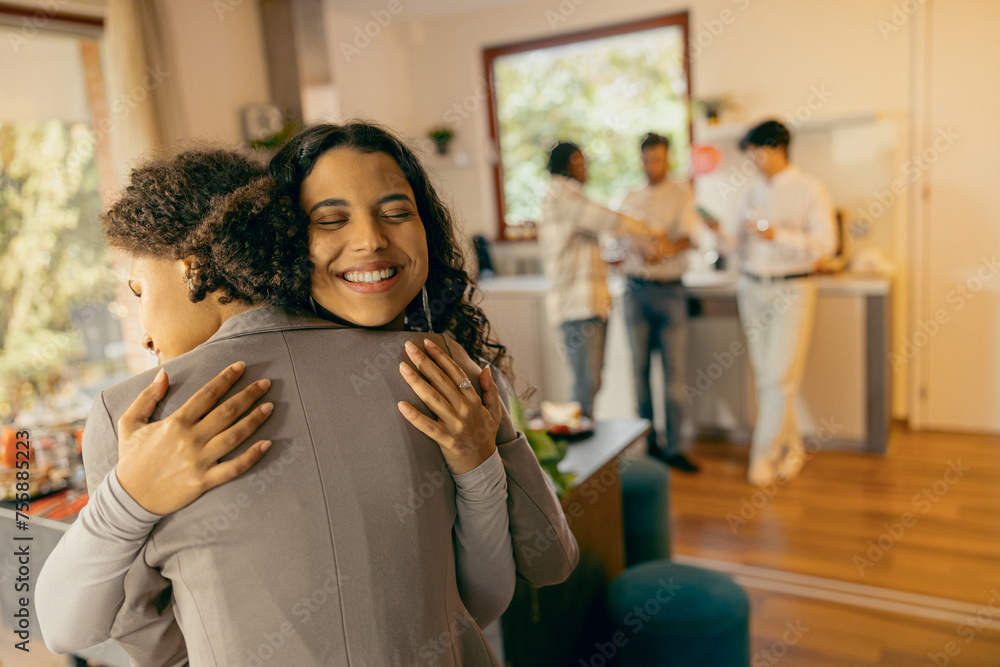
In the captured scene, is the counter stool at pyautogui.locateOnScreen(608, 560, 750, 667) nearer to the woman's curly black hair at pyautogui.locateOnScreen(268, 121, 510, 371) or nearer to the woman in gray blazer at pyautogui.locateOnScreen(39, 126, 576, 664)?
the woman's curly black hair at pyautogui.locateOnScreen(268, 121, 510, 371)

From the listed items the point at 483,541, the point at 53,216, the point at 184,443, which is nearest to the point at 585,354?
the point at 53,216

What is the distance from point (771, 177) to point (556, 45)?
2008mm

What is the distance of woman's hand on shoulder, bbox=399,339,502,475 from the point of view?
82cm

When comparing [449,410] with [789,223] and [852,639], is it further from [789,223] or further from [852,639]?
[789,223]

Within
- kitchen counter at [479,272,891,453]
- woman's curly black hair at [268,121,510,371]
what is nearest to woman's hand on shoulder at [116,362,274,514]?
woman's curly black hair at [268,121,510,371]

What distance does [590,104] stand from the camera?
15.9ft

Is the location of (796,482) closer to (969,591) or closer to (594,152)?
(969,591)

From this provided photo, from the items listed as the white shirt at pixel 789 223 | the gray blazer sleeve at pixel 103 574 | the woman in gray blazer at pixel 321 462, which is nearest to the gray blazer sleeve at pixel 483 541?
the woman in gray blazer at pixel 321 462

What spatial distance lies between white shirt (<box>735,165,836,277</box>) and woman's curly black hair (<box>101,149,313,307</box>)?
2.84 m

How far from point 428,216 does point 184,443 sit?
1.53 feet

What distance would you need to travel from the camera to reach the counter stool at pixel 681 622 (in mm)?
1664

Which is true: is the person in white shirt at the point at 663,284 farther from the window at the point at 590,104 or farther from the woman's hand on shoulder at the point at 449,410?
the woman's hand on shoulder at the point at 449,410

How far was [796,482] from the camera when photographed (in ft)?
11.3

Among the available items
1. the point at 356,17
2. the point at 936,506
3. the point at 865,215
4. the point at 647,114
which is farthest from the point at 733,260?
the point at 356,17
